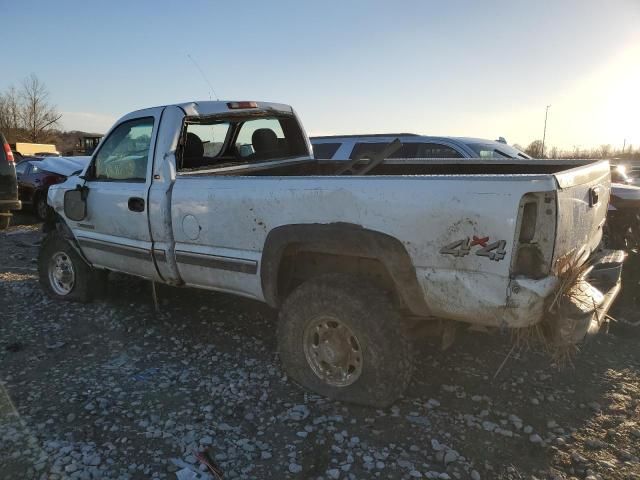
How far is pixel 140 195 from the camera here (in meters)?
4.03

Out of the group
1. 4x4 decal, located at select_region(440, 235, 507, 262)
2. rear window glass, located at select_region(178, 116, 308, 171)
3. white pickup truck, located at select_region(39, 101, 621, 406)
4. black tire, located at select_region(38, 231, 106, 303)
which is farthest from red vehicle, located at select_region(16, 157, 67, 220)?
4x4 decal, located at select_region(440, 235, 507, 262)

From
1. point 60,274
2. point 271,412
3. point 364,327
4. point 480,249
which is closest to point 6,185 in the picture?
point 60,274

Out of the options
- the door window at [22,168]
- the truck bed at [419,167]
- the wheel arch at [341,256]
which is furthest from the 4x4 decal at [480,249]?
the door window at [22,168]

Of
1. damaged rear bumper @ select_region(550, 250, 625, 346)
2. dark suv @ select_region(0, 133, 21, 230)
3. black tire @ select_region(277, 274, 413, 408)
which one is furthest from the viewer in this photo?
dark suv @ select_region(0, 133, 21, 230)

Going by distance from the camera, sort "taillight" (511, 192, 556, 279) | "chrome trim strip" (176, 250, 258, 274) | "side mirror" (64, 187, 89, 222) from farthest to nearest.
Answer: "side mirror" (64, 187, 89, 222)
"chrome trim strip" (176, 250, 258, 274)
"taillight" (511, 192, 556, 279)

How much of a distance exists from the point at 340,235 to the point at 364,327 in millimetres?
571

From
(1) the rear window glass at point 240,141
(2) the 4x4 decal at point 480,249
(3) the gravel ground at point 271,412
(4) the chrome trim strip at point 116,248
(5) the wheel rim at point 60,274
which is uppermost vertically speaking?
(1) the rear window glass at point 240,141

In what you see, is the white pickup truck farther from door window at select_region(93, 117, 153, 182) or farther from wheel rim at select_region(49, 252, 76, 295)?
wheel rim at select_region(49, 252, 76, 295)

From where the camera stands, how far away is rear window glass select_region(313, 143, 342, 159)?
8.12 m

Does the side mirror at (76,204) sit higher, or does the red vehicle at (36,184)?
the side mirror at (76,204)

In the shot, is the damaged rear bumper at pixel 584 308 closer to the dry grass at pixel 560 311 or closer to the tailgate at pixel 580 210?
the dry grass at pixel 560 311

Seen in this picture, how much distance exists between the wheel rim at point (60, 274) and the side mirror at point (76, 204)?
0.58 metres

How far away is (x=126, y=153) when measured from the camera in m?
4.41

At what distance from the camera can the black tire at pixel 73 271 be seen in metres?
5.00
